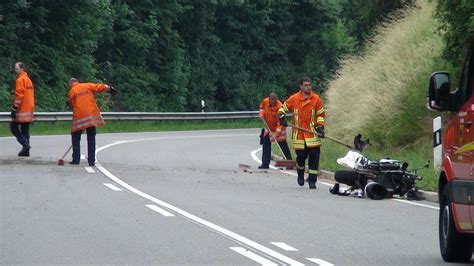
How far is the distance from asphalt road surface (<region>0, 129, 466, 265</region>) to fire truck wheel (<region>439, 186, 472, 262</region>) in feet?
0.61

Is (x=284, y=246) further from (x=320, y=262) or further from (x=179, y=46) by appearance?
(x=179, y=46)

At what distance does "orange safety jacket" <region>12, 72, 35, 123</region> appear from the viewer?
23109 mm

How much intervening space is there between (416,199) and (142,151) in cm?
1194

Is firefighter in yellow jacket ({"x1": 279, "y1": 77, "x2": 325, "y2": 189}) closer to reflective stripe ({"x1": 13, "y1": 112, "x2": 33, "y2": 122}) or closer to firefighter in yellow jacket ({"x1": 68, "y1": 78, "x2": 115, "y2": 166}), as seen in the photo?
firefighter in yellow jacket ({"x1": 68, "y1": 78, "x2": 115, "y2": 166})

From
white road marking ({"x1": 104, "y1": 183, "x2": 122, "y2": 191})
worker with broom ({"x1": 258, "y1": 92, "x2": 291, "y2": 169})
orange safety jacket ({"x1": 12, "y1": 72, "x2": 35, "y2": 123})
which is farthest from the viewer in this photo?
worker with broom ({"x1": 258, "y1": 92, "x2": 291, "y2": 169})

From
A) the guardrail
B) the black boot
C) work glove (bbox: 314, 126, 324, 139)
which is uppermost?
work glove (bbox: 314, 126, 324, 139)

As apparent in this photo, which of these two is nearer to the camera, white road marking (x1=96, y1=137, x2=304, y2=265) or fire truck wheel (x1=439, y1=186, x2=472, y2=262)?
fire truck wheel (x1=439, y1=186, x2=472, y2=262)

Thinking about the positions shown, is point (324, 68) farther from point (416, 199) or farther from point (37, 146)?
point (416, 199)

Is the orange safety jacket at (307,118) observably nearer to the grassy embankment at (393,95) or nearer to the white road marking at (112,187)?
the white road marking at (112,187)

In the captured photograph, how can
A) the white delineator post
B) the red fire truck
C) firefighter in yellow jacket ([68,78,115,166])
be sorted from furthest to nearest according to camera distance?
firefighter in yellow jacket ([68,78,115,166]), the white delineator post, the red fire truck

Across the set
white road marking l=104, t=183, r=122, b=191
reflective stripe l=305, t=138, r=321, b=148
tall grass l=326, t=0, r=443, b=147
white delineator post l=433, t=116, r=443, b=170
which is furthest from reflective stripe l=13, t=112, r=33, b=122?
tall grass l=326, t=0, r=443, b=147

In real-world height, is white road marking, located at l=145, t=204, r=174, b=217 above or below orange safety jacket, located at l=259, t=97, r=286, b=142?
below

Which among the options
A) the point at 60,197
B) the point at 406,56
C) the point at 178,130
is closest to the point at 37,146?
the point at 406,56

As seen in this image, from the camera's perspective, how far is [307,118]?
18.9 metres
